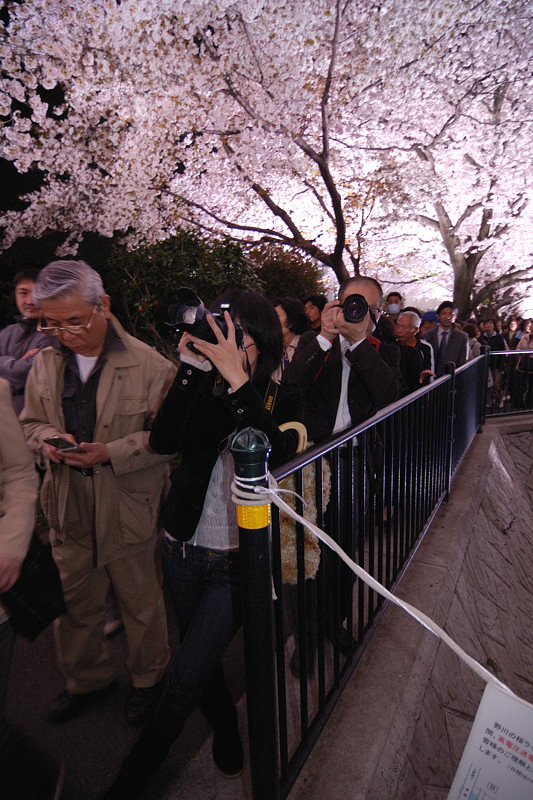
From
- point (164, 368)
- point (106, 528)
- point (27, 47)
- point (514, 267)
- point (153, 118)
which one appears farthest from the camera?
point (514, 267)

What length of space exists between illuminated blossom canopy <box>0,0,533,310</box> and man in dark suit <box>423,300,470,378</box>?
167 inches

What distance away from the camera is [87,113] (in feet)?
29.8

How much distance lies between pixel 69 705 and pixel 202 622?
1207 mm

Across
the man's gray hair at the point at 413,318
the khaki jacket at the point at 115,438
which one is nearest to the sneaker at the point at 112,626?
the khaki jacket at the point at 115,438

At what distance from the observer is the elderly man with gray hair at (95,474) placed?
2.06m

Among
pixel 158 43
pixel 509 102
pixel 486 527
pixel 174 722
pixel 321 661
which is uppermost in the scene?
pixel 509 102

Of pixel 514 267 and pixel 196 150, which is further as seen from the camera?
pixel 514 267

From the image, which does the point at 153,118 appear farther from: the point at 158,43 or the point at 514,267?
the point at 514,267

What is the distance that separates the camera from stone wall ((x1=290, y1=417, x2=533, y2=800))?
178cm

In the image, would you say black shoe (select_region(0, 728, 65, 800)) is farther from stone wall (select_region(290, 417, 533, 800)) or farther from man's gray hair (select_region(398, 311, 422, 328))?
man's gray hair (select_region(398, 311, 422, 328))

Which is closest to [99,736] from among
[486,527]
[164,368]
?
[164,368]

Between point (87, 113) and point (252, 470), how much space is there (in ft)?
34.1

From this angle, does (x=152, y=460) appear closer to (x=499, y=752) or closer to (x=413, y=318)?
(x=499, y=752)

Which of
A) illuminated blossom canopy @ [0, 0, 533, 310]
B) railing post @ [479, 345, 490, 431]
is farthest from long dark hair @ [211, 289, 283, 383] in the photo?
illuminated blossom canopy @ [0, 0, 533, 310]
